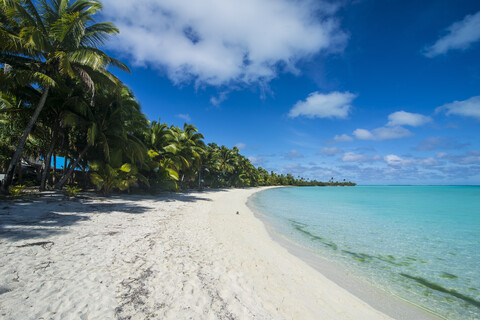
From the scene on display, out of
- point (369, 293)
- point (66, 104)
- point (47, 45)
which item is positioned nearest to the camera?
point (369, 293)

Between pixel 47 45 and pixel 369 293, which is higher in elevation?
pixel 47 45

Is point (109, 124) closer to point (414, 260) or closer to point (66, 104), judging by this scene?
point (66, 104)

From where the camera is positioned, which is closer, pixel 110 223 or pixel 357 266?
pixel 357 266

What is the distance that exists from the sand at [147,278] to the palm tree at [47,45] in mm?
A: 6348

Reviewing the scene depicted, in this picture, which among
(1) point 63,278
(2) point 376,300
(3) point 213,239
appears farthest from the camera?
(3) point 213,239

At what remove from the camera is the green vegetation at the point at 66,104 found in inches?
349

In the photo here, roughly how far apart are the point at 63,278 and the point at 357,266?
6.90 metres

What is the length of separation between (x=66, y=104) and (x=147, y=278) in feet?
42.7

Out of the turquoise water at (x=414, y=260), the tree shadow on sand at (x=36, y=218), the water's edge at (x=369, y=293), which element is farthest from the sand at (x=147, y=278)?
the turquoise water at (x=414, y=260)

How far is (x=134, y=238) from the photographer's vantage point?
18.1 ft

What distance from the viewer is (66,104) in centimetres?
1163

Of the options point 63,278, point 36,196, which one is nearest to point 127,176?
point 36,196

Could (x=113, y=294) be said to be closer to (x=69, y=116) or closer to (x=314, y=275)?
(x=314, y=275)

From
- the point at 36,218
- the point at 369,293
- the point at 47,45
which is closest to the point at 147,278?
the point at 369,293
